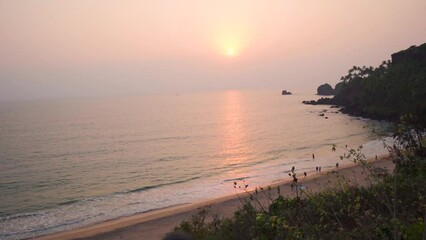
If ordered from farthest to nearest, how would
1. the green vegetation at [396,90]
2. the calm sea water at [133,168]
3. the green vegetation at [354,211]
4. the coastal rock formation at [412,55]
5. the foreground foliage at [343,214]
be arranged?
1. the coastal rock formation at [412,55]
2. the green vegetation at [396,90]
3. the calm sea water at [133,168]
4. the foreground foliage at [343,214]
5. the green vegetation at [354,211]

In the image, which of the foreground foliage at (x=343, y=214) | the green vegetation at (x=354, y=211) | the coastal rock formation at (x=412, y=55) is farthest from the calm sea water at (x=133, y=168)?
the coastal rock formation at (x=412, y=55)

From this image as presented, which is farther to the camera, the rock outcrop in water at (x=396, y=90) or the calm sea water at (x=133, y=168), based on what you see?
the rock outcrop in water at (x=396, y=90)

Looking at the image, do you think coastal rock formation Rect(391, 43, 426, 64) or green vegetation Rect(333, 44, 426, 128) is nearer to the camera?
green vegetation Rect(333, 44, 426, 128)

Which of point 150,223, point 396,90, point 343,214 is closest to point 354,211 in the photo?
point 343,214

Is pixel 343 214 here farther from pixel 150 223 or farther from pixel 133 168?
pixel 133 168

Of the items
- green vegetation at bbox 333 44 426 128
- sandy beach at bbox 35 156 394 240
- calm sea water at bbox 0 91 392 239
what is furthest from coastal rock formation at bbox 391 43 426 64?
sandy beach at bbox 35 156 394 240

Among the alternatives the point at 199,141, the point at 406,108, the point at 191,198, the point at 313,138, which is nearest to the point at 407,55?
the point at 406,108

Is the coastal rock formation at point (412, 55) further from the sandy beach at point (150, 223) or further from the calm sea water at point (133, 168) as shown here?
the sandy beach at point (150, 223)

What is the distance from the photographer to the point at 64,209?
74.2 ft

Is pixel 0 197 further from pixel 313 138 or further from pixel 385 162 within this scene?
pixel 313 138

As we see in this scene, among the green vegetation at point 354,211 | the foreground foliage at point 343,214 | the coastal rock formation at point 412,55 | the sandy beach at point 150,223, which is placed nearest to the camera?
the green vegetation at point 354,211

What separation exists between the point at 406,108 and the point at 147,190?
1973 inches

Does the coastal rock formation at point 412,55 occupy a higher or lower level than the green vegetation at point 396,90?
higher

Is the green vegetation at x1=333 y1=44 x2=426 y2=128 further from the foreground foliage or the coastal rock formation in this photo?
the foreground foliage
